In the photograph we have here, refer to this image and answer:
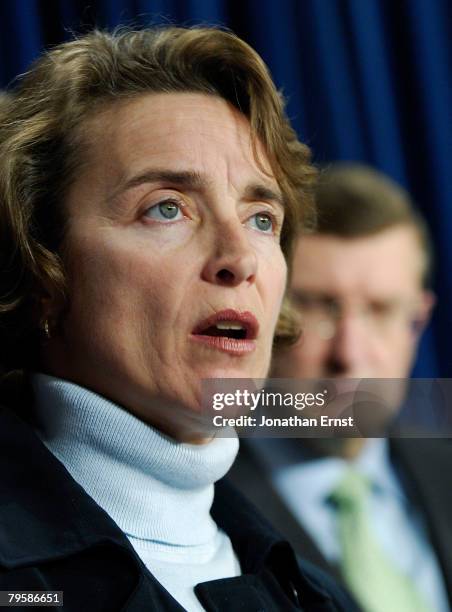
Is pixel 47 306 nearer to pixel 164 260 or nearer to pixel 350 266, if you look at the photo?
pixel 164 260

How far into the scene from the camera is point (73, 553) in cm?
79

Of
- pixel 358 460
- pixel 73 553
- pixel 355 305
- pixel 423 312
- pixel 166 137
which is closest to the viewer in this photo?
pixel 73 553

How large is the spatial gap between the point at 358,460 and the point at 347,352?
139 mm

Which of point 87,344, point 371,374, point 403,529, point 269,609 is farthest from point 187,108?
point 403,529

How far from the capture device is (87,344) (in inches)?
34.6

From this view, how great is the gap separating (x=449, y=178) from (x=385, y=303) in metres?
0.37

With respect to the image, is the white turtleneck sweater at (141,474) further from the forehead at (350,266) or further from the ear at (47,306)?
the forehead at (350,266)

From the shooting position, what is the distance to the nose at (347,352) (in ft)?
4.38

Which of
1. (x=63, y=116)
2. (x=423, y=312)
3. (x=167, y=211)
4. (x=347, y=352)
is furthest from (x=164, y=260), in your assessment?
(x=423, y=312)

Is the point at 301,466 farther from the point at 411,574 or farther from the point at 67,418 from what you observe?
the point at 67,418

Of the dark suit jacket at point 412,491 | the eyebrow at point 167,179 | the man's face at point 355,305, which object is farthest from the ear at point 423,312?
the eyebrow at point 167,179

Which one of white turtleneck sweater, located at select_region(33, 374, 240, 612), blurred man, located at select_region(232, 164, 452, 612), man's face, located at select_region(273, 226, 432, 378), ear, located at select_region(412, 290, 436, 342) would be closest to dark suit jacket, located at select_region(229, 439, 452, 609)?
blurred man, located at select_region(232, 164, 452, 612)

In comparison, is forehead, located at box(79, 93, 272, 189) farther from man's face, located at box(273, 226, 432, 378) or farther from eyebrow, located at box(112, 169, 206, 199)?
man's face, located at box(273, 226, 432, 378)

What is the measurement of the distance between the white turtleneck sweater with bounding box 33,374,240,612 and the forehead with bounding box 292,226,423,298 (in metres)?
0.61
